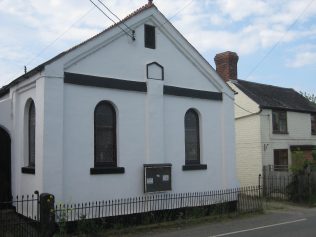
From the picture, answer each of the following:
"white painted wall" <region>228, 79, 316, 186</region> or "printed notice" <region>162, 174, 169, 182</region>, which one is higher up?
"white painted wall" <region>228, 79, 316, 186</region>

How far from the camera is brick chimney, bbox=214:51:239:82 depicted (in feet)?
82.3

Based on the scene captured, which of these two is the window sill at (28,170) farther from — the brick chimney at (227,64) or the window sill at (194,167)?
the brick chimney at (227,64)

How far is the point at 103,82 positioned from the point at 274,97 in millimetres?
15802

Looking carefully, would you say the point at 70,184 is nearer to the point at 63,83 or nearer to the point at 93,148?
the point at 93,148

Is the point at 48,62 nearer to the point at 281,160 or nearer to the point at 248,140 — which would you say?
the point at 248,140

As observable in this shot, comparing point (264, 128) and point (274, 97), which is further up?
point (274, 97)

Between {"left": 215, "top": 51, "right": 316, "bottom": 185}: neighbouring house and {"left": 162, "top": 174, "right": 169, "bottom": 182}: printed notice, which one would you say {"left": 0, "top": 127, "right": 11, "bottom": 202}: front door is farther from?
{"left": 215, "top": 51, "right": 316, "bottom": 185}: neighbouring house

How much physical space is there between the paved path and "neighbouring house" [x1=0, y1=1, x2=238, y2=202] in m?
1.76

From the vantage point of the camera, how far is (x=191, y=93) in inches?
611

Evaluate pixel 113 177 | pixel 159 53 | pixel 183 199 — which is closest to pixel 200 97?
pixel 159 53

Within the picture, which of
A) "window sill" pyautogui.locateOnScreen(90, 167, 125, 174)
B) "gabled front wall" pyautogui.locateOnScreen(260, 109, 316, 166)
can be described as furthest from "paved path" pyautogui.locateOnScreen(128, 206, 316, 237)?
"gabled front wall" pyautogui.locateOnScreen(260, 109, 316, 166)

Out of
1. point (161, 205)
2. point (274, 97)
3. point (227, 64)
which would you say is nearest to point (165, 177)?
point (161, 205)

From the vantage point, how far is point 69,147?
1224 cm

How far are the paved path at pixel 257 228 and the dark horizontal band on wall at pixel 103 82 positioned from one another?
455 cm
